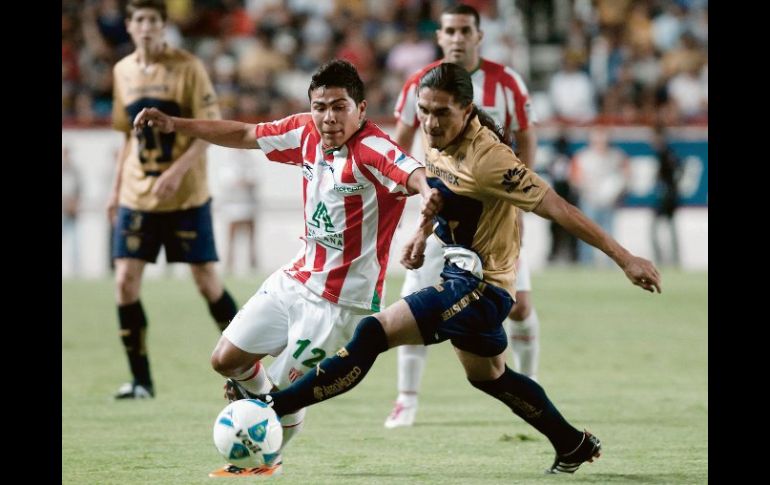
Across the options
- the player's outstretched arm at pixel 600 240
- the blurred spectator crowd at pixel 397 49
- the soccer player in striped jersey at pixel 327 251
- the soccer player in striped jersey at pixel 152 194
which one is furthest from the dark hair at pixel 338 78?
the blurred spectator crowd at pixel 397 49

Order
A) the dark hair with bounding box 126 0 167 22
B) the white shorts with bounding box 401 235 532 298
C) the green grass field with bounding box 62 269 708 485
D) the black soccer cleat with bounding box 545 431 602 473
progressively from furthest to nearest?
the dark hair with bounding box 126 0 167 22 → the white shorts with bounding box 401 235 532 298 → the green grass field with bounding box 62 269 708 485 → the black soccer cleat with bounding box 545 431 602 473

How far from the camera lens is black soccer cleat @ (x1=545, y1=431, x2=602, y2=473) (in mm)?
6211

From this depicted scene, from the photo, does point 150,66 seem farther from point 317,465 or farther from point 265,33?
point 265,33

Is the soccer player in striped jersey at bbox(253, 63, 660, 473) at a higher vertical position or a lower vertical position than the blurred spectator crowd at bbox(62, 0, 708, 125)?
lower

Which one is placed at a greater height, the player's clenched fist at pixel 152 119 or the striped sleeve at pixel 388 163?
the player's clenched fist at pixel 152 119

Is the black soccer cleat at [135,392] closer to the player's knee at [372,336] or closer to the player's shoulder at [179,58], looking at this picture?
the player's shoulder at [179,58]

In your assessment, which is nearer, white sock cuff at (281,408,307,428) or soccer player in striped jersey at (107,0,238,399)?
white sock cuff at (281,408,307,428)

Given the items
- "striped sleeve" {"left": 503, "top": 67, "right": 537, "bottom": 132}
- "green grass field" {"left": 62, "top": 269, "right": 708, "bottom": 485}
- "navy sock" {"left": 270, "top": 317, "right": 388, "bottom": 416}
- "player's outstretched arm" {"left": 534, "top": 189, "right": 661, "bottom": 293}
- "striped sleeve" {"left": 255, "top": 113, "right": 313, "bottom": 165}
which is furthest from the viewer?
"striped sleeve" {"left": 503, "top": 67, "right": 537, "bottom": 132}

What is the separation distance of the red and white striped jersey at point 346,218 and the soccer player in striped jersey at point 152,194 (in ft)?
8.78

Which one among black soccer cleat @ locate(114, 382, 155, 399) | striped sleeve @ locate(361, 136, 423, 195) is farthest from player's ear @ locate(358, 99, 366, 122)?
black soccer cleat @ locate(114, 382, 155, 399)

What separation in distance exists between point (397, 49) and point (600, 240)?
17284 mm

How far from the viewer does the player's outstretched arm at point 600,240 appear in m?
5.56

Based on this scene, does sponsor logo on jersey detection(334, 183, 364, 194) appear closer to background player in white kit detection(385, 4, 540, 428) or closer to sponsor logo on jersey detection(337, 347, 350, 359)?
sponsor logo on jersey detection(337, 347, 350, 359)
